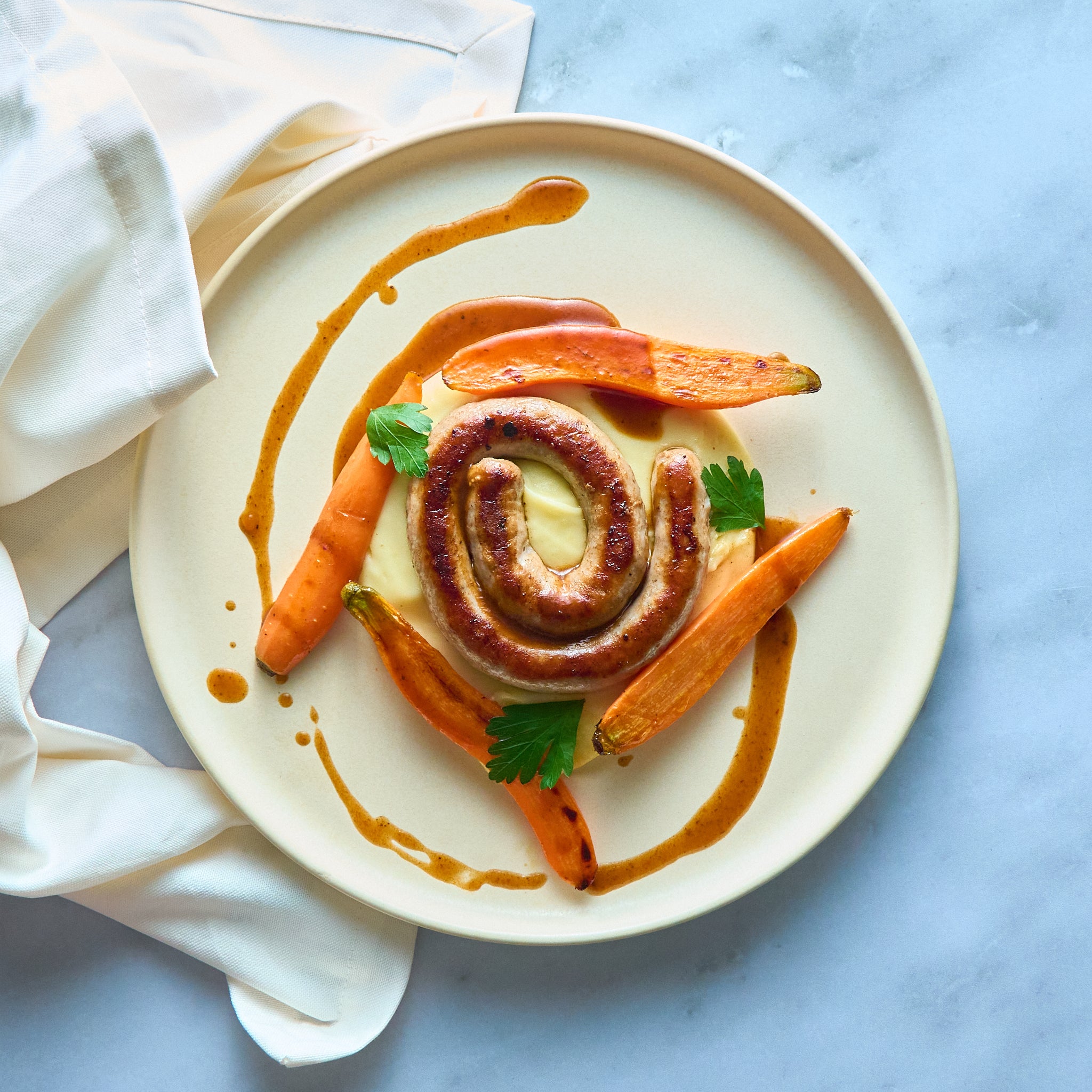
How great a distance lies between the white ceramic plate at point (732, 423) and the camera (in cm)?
265

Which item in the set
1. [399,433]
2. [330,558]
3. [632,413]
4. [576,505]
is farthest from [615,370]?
[330,558]

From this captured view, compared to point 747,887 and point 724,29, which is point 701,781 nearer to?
point 747,887

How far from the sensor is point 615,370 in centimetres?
253

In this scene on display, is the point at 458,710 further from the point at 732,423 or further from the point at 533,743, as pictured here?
the point at 732,423

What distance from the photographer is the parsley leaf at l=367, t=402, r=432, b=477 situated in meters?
2.47

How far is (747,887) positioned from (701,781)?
34 centimetres

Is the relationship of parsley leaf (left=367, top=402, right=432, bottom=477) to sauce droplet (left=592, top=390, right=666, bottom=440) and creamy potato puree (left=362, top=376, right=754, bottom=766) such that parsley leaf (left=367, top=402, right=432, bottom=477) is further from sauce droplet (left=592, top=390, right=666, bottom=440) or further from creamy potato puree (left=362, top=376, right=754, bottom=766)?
sauce droplet (left=592, top=390, right=666, bottom=440)

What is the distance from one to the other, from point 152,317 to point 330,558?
88 cm

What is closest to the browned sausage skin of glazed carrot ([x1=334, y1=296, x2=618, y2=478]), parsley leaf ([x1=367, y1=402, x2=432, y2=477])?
parsley leaf ([x1=367, y1=402, x2=432, y2=477])

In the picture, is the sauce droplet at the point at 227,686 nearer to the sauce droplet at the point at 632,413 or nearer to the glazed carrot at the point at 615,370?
the glazed carrot at the point at 615,370

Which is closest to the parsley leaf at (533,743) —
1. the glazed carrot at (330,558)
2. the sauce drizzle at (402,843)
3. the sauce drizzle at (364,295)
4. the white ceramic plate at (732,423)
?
the white ceramic plate at (732,423)

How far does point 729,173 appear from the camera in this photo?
2.62 metres

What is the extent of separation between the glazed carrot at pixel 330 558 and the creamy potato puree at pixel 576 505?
0.04 m

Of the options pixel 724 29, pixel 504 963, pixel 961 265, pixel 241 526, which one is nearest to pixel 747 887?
pixel 504 963
